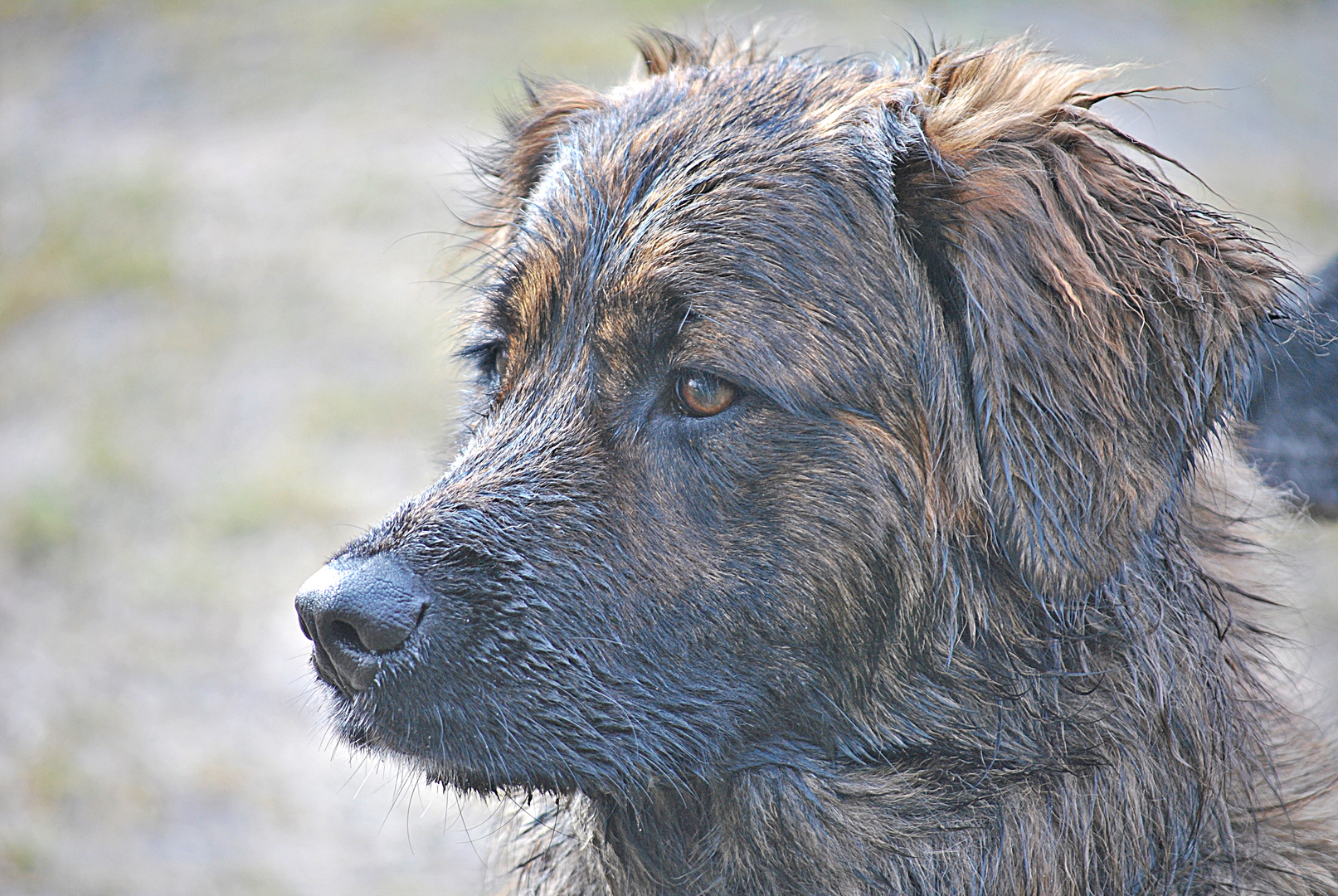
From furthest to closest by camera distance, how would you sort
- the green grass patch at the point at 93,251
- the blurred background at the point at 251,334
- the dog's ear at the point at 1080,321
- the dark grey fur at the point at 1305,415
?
the green grass patch at the point at 93,251 → the blurred background at the point at 251,334 → the dark grey fur at the point at 1305,415 → the dog's ear at the point at 1080,321

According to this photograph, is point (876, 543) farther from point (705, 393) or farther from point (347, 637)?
point (347, 637)

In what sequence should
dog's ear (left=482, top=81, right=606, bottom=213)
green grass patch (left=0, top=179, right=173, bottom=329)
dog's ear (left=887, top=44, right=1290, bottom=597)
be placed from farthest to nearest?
green grass patch (left=0, top=179, right=173, bottom=329)
dog's ear (left=482, top=81, right=606, bottom=213)
dog's ear (left=887, top=44, right=1290, bottom=597)

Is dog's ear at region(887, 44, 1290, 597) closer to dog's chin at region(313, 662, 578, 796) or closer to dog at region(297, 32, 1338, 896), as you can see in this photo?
A: dog at region(297, 32, 1338, 896)

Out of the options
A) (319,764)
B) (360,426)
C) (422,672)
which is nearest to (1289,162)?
(360,426)

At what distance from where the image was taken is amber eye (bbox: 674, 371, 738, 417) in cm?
251

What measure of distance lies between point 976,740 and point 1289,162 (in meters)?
12.5

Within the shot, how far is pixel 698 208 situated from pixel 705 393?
446 mm

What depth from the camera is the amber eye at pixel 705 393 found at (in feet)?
8.23

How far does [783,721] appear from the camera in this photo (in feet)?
8.57

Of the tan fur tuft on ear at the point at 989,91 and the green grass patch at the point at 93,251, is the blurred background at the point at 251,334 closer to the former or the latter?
the green grass patch at the point at 93,251

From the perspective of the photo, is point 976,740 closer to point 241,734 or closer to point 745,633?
point 745,633

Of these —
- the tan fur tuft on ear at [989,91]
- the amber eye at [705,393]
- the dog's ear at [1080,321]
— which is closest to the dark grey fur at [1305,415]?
the dog's ear at [1080,321]

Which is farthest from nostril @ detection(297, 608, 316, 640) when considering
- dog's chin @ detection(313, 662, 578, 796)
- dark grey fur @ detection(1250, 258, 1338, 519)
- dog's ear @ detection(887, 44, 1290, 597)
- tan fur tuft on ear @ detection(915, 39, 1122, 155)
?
dark grey fur @ detection(1250, 258, 1338, 519)

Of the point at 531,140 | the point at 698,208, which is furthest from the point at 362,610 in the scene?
the point at 531,140
